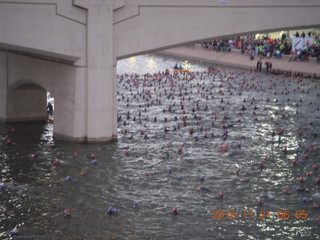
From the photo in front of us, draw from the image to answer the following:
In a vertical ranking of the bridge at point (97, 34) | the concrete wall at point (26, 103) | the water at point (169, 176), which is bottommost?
the water at point (169, 176)

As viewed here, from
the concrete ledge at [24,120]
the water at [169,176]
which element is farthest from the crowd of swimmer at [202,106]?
the concrete ledge at [24,120]

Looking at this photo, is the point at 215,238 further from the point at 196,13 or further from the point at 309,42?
the point at 309,42

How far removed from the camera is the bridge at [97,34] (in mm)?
23016

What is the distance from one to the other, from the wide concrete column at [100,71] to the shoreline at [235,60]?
26.8m

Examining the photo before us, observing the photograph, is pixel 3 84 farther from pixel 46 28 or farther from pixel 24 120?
pixel 46 28

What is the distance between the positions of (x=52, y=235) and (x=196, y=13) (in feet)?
42.9

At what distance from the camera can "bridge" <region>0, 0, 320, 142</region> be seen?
906 inches

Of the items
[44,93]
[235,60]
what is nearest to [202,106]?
[44,93]

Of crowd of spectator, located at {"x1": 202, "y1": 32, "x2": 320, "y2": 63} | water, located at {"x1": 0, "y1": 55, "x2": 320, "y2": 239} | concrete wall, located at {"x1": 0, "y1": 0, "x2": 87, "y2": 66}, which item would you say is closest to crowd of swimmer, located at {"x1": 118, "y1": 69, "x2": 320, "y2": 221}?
water, located at {"x1": 0, "y1": 55, "x2": 320, "y2": 239}

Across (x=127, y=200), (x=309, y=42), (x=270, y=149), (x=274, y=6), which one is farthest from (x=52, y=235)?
(x=309, y=42)

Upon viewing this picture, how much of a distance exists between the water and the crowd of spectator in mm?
18708

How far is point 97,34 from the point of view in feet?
78.9

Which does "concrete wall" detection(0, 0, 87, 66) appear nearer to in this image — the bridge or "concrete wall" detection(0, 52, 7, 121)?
the bridge

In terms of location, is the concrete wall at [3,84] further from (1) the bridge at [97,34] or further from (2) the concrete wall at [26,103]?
(1) the bridge at [97,34]
